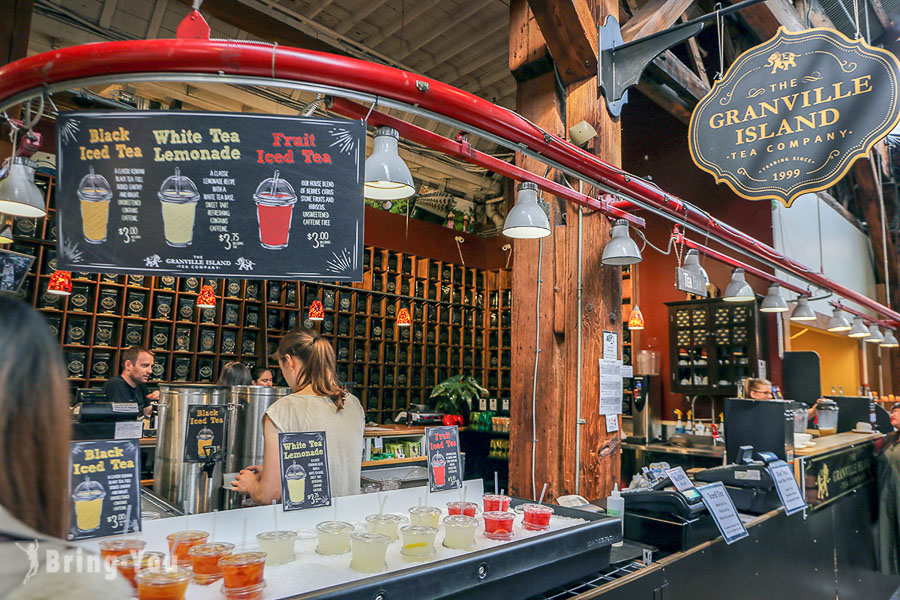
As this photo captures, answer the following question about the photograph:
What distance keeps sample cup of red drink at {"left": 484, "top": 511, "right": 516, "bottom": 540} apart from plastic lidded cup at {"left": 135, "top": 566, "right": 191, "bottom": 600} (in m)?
0.90

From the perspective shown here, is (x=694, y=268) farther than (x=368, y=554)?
Yes

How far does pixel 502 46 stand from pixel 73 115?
17.6 feet

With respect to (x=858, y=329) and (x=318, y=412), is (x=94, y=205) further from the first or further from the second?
(x=858, y=329)

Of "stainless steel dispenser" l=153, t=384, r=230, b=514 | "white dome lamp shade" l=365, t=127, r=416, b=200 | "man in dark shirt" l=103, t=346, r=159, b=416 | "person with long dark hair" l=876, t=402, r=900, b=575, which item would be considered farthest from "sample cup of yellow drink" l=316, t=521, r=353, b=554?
"person with long dark hair" l=876, t=402, r=900, b=575

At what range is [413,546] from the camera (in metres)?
1.56

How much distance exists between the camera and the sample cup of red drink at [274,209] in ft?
6.11

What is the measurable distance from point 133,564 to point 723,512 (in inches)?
90.0

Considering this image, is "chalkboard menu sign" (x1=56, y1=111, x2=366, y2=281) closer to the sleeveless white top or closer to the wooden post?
the sleeveless white top

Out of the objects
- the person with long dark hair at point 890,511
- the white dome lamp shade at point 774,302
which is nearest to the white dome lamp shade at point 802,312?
the white dome lamp shade at point 774,302

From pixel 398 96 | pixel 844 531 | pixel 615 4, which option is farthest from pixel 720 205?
pixel 398 96

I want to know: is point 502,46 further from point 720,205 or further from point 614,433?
point 614,433

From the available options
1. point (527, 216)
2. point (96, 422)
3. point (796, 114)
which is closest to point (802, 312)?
point (796, 114)

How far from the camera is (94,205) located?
1.82 meters

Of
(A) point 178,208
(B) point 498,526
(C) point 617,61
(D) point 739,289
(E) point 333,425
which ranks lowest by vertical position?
(B) point 498,526
